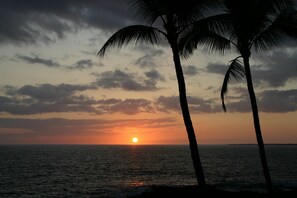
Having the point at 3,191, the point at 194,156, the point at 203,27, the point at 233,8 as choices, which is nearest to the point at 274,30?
the point at 233,8

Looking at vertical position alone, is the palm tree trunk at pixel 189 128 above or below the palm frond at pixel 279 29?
below

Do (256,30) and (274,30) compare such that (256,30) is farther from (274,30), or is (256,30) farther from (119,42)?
(119,42)

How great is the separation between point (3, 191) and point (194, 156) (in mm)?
36801

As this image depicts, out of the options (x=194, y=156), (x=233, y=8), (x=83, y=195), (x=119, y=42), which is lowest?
(x=83, y=195)

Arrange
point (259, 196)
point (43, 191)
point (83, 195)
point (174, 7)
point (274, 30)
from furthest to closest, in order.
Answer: point (43, 191), point (83, 195), point (259, 196), point (274, 30), point (174, 7)

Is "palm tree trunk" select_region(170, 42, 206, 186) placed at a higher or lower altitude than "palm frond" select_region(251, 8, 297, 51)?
lower

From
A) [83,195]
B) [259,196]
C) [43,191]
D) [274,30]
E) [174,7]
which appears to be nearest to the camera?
[174,7]

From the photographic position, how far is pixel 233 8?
50.0 feet

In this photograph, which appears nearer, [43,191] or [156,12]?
[156,12]

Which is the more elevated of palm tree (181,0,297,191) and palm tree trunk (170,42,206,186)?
palm tree (181,0,297,191)

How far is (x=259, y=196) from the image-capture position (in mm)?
18109

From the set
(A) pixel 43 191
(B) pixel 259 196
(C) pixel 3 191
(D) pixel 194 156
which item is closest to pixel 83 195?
(A) pixel 43 191

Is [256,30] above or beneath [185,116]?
above

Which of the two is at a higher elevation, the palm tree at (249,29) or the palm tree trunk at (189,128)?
the palm tree at (249,29)
